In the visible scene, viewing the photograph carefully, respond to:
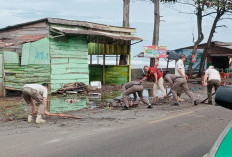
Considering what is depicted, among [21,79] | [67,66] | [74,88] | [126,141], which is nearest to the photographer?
[126,141]

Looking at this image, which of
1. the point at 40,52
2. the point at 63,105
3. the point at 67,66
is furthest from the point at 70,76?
the point at 63,105

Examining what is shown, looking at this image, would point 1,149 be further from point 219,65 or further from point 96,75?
point 219,65

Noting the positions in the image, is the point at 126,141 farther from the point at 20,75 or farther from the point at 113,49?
the point at 113,49

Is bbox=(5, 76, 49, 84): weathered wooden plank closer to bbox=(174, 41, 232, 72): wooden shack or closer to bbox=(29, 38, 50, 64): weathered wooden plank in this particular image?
bbox=(29, 38, 50, 64): weathered wooden plank

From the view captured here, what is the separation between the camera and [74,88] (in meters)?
18.0

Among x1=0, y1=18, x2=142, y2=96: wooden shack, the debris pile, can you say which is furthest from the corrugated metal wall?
the debris pile

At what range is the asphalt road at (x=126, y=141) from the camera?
243 inches

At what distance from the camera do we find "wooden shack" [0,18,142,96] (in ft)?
55.1

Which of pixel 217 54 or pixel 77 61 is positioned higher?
pixel 217 54

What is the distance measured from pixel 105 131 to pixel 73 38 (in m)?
11.5

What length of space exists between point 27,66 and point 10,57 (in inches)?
37.5

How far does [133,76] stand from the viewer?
31.0m

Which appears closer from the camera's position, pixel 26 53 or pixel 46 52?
pixel 26 53

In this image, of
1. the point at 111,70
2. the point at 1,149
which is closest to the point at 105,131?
the point at 1,149
